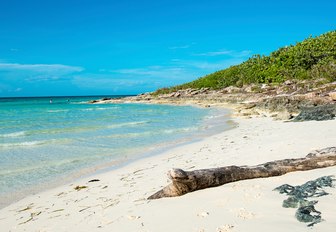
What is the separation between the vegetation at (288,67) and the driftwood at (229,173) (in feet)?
134

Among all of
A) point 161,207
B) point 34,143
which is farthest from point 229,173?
point 34,143

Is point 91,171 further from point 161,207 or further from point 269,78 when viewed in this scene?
point 269,78

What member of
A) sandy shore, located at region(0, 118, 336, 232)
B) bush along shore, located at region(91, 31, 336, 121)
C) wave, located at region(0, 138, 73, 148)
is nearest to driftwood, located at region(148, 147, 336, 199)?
sandy shore, located at region(0, 118, 336, 232)

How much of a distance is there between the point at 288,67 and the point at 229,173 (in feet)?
191

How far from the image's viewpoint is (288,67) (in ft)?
194

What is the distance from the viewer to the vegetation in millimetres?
51875

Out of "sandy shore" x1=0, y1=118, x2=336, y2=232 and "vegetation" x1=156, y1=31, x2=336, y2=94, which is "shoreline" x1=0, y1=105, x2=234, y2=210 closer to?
"sandy shore" x1=0, y1=118, x2=336, y2=232

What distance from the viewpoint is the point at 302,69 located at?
183 ft

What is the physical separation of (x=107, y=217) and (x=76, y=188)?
2.88 metres

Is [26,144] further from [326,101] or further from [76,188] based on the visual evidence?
[326,101]

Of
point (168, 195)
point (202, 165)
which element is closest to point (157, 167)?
point (202, 165)

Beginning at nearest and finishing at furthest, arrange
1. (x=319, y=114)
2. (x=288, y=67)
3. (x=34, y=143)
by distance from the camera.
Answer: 1. (x=34, y=143)
2. (x=319, y=114)
3. (x=288, y=67)

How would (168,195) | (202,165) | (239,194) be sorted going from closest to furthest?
(239,194), (168,195), (202,165)

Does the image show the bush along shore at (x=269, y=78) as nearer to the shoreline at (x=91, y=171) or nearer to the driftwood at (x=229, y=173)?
the shoreline at (x=91, y=171)
